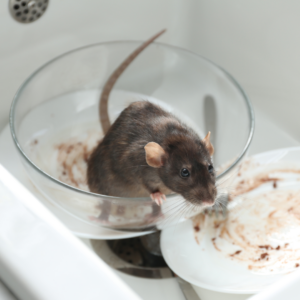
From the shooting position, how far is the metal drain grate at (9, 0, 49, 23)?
125 centimetres

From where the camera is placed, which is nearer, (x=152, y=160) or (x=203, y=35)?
(x=152, y=160)

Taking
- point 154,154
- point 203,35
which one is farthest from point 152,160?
point 203,35

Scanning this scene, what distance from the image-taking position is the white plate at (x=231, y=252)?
989mm

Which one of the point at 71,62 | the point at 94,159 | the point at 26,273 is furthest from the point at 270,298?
the point at 71,62

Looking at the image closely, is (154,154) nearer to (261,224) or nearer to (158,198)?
(158,198)

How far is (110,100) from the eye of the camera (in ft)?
4.83

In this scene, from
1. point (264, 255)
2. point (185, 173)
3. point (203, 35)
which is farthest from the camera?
point (203, 35)

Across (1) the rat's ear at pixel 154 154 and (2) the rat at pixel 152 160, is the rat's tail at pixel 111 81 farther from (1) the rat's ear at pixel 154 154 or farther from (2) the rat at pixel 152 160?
(1) the rat's ear at pixel 154 154

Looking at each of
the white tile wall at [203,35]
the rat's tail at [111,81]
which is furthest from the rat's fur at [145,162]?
the white tile wall at [203,35]

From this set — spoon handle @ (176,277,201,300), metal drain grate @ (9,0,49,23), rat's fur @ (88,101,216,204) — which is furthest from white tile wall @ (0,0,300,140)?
spoon handle @ (176,277,201,300)

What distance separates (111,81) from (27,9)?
328 millimetres

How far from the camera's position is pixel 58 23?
135 cm

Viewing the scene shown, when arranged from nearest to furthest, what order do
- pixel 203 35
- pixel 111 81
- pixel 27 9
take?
pixel 27 9, pixel 111 81, pixel 203 35

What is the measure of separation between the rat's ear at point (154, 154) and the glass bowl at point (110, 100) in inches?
12.6
